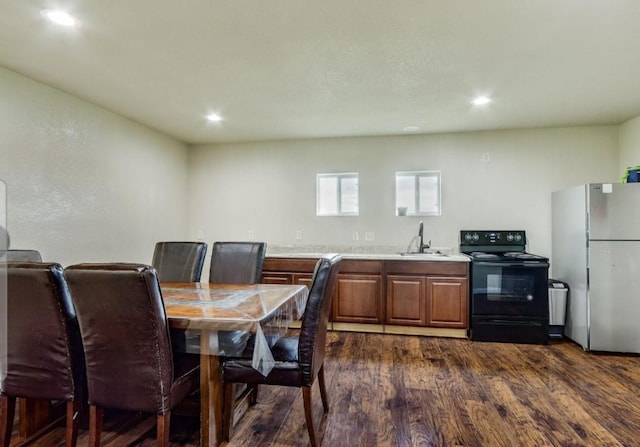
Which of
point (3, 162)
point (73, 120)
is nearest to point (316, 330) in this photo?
point (3, 162)

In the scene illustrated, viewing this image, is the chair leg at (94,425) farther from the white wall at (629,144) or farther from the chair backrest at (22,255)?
the white wall at (629,144)

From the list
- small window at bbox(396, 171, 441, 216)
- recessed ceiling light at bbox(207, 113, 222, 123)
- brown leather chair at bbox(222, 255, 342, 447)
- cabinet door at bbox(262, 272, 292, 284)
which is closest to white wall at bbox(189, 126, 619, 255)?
small window at bbox(396, 171, 441, 216)

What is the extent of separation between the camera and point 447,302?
377 centimetres

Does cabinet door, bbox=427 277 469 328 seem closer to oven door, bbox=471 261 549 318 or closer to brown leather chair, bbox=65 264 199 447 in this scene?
oven door, bbox=471 261 549 318

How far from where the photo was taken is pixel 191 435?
80.5 inches

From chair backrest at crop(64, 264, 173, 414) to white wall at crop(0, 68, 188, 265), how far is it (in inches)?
65.5

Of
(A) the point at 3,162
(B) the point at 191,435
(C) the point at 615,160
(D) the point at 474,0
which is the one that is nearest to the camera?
(D) the point at 474,0

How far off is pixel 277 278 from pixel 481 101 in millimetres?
2828

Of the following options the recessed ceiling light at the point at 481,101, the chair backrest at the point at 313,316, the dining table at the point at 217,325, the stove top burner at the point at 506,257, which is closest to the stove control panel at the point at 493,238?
the stove top burner at the point at 506,257

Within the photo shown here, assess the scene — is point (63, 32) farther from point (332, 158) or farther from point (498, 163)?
point (498, 163)

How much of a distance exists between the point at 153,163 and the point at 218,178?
925 mm

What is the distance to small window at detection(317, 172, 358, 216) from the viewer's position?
4.66 m

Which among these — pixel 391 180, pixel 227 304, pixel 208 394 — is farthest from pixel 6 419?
pixel 391 180

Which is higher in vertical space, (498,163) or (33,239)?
(498,163)
